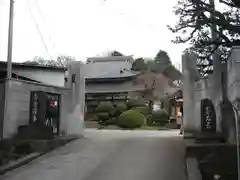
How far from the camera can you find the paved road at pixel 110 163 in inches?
411

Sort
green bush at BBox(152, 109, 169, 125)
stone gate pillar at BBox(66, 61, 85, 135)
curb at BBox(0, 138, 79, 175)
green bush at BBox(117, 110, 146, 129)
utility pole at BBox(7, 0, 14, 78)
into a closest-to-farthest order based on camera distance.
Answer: curb at BBox(0, 138, 79, 175), utility pole at BBox(7, 0, 14, 78), stone gate pillar at BBox(66, 61, 85, 135), green bush at BBox(117, 110, 146, 129), green bush at BBox(152, 109, 169, 125)

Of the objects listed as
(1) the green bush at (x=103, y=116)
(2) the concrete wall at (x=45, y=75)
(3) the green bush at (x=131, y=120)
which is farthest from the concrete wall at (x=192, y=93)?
(1) the green bush at (x=103, y=116)

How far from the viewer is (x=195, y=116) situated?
1709 centimetres

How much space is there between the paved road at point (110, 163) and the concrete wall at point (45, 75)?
312 inches

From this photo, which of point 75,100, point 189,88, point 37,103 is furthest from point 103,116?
point 37,103

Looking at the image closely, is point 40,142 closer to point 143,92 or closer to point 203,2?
point 203,2

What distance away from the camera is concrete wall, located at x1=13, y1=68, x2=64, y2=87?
74.8ft

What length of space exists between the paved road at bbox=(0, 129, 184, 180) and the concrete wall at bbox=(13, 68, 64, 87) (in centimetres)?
793

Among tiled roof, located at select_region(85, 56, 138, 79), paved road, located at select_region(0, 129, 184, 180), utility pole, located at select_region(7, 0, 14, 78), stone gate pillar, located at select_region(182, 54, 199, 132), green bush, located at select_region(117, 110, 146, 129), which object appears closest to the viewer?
paved road, located at select_region(0, 129, 184, 180)

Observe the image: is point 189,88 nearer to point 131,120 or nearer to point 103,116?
point 131,120

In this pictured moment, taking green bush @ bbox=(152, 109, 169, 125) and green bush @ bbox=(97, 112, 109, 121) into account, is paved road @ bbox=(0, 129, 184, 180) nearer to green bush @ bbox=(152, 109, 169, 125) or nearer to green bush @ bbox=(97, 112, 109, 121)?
green bush @ bbox=(152, 109, 169, 125)

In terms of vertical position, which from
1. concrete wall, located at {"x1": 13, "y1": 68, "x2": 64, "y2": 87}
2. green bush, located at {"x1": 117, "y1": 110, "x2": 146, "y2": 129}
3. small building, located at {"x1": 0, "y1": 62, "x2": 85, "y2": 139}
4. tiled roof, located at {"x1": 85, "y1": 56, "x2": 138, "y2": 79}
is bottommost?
green bush, located at {"x1": 117, "y1": 110, "x2": 146, "y2": 129}

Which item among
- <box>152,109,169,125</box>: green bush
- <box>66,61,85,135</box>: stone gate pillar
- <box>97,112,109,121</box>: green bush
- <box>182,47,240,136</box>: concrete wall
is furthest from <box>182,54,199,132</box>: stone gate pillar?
<box>97,112,109,121</box>: green bush

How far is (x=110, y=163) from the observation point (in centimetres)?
1206
